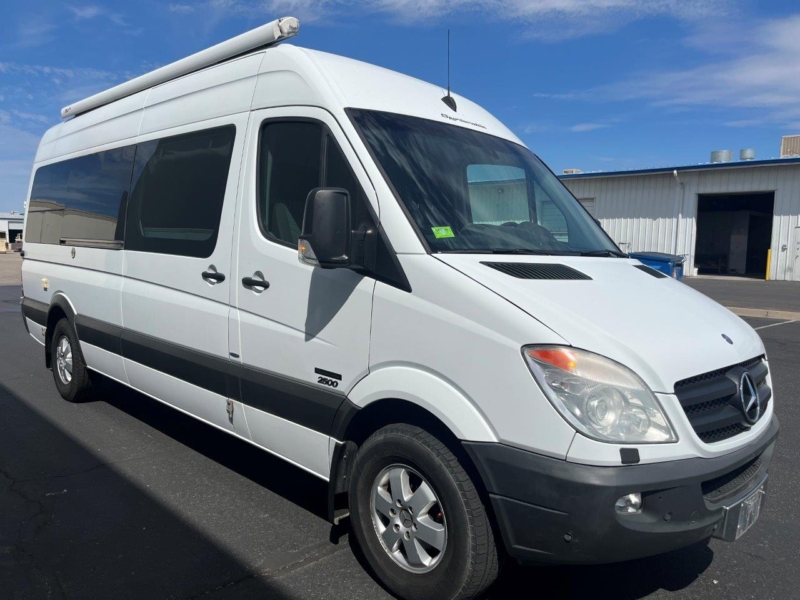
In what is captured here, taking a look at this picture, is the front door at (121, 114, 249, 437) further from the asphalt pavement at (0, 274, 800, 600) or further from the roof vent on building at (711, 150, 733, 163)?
the roof vent on building at (711, 150, 733, 163)

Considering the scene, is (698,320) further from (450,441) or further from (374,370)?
(374,370)

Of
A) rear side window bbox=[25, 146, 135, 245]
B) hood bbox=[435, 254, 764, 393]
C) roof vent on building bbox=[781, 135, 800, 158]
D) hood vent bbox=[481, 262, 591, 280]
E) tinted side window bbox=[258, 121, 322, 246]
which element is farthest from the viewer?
roof vent on building bbox=[781, 135, 800, 158]

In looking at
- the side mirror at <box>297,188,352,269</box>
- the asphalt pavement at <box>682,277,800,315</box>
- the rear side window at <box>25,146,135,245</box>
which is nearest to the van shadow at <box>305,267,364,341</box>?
the side mirror at <box>297,188,352,269</box>

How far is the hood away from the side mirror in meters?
0.46

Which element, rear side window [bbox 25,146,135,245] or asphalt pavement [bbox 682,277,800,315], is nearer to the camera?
rear side window [bbox 25,146,135,245]

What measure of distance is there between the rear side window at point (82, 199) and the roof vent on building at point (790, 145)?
1375 inches

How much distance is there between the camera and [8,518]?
3988 millimetres

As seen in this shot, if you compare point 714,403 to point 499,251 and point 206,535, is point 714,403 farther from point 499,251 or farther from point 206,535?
point 206,535

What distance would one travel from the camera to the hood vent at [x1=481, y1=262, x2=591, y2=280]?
302cm

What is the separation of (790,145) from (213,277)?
36513mm

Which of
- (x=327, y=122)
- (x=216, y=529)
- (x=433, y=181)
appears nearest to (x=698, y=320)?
(x=433, y=181)

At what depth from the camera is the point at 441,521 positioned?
9.77 ft

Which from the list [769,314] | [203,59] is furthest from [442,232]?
[769,314]

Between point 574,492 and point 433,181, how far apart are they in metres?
1.67
